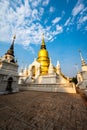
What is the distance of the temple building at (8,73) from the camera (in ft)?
38.7

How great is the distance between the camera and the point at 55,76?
18297mm

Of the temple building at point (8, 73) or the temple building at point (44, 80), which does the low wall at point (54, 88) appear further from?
the temple building at point (8, 73)

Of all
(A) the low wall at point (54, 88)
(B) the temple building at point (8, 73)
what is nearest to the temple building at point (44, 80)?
(A) the low wall at point (54, 88)

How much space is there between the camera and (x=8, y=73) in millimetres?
12633

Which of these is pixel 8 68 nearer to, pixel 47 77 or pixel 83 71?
pixel 47 77

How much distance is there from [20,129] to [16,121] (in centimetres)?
72

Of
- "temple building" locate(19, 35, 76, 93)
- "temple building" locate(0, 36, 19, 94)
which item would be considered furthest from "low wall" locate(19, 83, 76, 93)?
"temple building" locate(0, 36, 19, 94)

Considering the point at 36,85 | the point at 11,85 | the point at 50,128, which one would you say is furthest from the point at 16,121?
the point at 36,85

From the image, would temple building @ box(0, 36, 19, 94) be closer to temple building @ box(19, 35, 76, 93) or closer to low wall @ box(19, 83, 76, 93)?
temple building @ box(19, 35, 76, 93)

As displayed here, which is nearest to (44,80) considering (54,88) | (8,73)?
(54,88)

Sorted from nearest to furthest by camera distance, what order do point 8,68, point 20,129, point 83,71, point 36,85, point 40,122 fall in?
point 20,129, point 40,122, point 83,71, point 8,68, point 36,85

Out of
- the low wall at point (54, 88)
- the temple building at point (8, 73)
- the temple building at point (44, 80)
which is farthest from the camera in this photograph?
the temple building at point (44, 80)

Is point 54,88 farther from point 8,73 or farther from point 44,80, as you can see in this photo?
point 8,73

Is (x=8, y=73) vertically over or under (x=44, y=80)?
over
